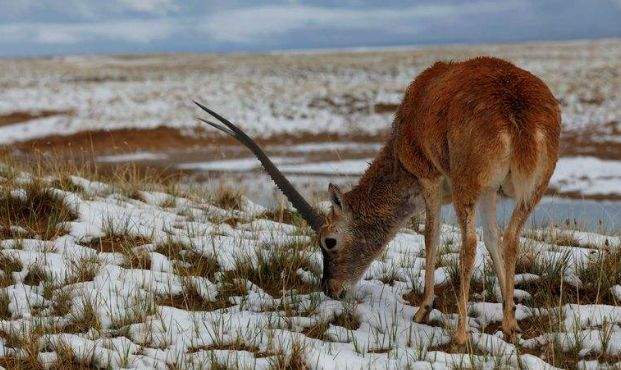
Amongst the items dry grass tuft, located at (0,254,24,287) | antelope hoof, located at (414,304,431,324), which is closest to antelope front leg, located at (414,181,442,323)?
antelope hoof, located at (414,304,431,324)

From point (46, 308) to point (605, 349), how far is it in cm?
376

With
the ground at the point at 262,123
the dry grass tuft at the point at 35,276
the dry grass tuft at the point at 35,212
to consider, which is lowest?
the ground at the point at 262,123

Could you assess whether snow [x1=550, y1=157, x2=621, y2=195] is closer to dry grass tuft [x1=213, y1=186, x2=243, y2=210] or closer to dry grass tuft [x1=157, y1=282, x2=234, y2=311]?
dry grass tuft [x1=213, y1=186, x2=243, y2=210]

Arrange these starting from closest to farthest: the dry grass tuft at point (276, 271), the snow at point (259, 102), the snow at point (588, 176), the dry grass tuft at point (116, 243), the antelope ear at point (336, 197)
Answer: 1. the antelope ear at point (336, 197)
2. the dry grass tuft at point (276, 271)
3. the dry grass tuft at point (116, 243)
4. the snow at point (588, 176)
5. the snow at point (259, 102)

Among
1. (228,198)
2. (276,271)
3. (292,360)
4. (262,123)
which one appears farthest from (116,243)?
(262,123)

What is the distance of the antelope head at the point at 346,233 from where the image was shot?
5.34 metres

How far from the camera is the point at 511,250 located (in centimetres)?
446

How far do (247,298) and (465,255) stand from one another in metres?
1.82

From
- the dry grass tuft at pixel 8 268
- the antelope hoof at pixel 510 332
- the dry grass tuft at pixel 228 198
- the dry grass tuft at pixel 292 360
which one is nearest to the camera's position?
the dry grass tuft at pixel 292 360

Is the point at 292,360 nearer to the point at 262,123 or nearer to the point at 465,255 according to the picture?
the point at 465,255

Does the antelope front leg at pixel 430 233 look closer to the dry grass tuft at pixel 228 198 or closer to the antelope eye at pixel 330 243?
the antelope eye at pixel 330 243

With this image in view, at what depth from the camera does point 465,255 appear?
14.8 feet

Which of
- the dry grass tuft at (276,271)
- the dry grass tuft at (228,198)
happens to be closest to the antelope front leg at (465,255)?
the dry grass tuft at (276,271)

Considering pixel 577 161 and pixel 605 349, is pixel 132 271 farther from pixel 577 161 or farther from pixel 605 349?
pixel 577 161
